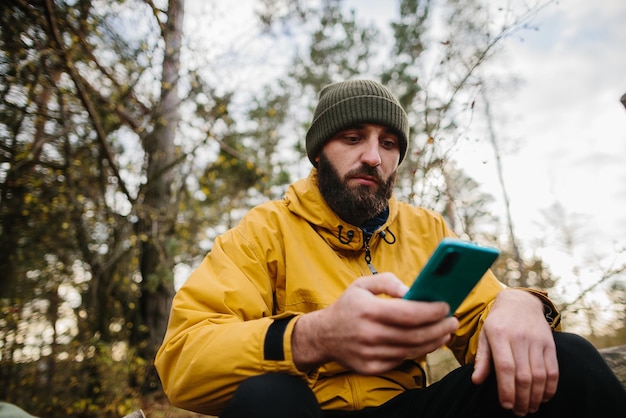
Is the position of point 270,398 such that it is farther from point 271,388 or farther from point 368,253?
point 368,253

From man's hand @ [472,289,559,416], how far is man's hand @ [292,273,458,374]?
0.34 metres

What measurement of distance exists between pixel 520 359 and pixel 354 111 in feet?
5.04

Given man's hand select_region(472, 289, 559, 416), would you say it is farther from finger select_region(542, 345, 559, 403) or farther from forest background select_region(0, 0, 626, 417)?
forest background select_region(0, 0, 626, 417)

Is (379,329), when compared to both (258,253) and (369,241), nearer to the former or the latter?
(258,253)

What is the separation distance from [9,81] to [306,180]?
3.76 metres

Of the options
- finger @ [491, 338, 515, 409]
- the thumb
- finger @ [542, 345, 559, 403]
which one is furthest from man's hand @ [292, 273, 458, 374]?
finger @ [542, 345, 559, 403]

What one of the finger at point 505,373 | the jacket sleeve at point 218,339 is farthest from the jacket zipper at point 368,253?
the finger at point 505,373

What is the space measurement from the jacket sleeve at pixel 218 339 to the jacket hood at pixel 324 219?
0.51 meters

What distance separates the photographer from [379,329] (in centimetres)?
87

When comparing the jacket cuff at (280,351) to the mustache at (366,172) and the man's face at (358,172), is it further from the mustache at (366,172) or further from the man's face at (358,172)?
the mustache at (366,172)

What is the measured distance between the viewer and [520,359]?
1108mm

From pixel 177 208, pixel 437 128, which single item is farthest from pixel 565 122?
pixel 177 208

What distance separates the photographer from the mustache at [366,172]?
195 centimetres

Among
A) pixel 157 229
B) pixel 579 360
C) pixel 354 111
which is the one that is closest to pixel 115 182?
pixel 157 229
